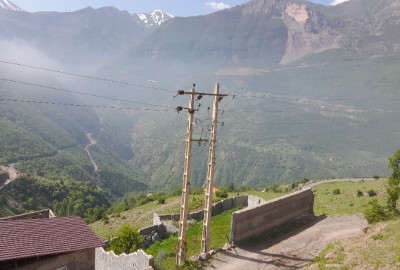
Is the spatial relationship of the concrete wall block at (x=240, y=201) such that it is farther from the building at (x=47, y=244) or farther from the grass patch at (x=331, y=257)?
the building at (x=47, y=244)

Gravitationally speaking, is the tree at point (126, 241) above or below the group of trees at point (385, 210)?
below

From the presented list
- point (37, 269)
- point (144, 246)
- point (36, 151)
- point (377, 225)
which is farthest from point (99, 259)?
point (36, 151)

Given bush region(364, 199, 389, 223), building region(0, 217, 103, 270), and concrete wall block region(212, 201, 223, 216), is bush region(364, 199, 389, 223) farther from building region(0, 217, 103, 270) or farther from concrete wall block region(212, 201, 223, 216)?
concrete wall block region(212, 201, 223, 216)

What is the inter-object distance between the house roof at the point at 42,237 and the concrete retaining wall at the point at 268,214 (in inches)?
332

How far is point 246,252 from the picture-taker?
25.4 metres

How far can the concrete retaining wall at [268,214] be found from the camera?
2623 centimetres

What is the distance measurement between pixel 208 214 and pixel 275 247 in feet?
16.8

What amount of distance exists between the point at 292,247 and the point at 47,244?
14412mm

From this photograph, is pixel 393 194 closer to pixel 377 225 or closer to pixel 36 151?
pixel 377 225

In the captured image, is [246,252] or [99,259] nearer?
[246,252]

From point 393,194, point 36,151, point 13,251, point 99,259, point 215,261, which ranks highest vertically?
point 393,194

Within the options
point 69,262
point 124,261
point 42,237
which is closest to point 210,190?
point 124,261

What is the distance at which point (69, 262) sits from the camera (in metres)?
22.2

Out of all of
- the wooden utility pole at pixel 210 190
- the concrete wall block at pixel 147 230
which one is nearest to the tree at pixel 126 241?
the concrete wall block at pixel 147 230
